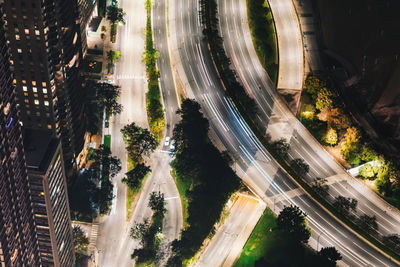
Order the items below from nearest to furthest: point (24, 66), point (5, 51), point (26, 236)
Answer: point (5, 51), point (26, 236), point (24, 66)

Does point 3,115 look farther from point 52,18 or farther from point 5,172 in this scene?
point 52,18

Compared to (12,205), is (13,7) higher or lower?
higher

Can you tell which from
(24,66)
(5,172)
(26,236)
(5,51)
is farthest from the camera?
(24,66)

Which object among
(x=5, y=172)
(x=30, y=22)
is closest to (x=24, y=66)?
(x=30, y=22)

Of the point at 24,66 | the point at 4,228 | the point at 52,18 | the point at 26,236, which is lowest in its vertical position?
the point at 26,236

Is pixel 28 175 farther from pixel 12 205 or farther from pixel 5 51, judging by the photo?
pixel 5 51

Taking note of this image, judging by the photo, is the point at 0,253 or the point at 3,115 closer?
the point at 3,115
